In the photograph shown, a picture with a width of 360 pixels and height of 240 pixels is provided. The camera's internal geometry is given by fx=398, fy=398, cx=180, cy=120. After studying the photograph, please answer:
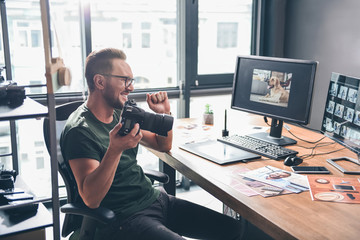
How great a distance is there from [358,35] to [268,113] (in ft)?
3.79

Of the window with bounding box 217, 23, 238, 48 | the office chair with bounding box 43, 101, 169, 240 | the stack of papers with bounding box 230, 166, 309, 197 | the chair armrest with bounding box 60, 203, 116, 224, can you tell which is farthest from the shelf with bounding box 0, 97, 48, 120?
the window with bounding box 217, 23, 238, 48

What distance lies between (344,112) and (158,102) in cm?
87

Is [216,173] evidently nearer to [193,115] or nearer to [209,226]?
[209,226]

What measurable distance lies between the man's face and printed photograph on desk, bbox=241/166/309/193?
0.62m

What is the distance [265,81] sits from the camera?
7.17ft

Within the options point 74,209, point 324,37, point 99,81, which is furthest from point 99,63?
point 324,37

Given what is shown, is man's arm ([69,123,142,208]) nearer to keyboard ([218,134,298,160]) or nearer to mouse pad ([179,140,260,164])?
mouse pad ([179,140,260,164])

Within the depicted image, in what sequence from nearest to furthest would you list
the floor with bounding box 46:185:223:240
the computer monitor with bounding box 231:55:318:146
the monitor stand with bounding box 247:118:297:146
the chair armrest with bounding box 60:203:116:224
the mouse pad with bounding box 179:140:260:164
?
the chair armrest with bounding box 60:203:116:224 < the mouse pad with bounding box 179:140:260:164 < the computer monitor with bounding box 231:55:318:146 < the monitor stand with bounding box 247:118:297:146 < the floor with bounding box 46:185:223:240

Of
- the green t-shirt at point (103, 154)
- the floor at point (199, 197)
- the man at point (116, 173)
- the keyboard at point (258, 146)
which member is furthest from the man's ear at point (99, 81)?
the floor at point (199, 197)

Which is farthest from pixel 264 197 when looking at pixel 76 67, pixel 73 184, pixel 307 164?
pixel 76 67

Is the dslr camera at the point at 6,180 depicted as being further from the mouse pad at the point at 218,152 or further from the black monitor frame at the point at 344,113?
the black monitor frame at the point at 344,113

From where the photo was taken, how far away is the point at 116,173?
1.61 meters

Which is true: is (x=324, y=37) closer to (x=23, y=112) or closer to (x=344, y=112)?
(x=344, y=112)

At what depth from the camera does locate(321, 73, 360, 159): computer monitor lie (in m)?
1.75
